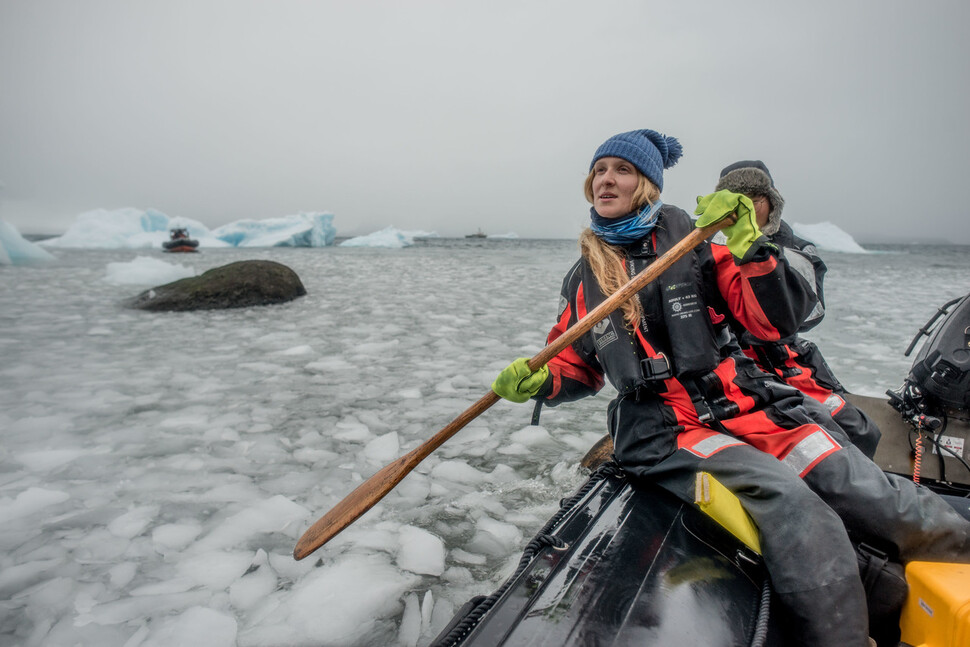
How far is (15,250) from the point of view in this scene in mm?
14219

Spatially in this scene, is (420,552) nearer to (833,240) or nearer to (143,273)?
(143,273)

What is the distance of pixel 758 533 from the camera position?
1221 millimetres

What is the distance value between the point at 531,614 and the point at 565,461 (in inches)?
57.2

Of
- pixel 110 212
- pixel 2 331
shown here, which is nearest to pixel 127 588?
pixel 2 331

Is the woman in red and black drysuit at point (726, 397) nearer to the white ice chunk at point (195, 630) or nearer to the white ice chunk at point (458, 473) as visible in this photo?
the white ice chunk at point (458, 473)

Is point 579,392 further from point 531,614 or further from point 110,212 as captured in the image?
point 110,212

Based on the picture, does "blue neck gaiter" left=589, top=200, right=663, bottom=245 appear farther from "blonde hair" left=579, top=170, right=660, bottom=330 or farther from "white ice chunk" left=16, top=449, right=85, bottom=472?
"white ice chunk" left=16, top=449, right=85, bottom=472

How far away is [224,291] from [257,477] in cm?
515

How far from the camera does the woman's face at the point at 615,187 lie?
5.24 feet

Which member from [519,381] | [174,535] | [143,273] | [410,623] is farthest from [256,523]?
[143,273]

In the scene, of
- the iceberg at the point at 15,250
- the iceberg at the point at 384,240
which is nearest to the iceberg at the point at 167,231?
the iceberg at the point at 384,240

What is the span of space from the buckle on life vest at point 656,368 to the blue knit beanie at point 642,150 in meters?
0.59

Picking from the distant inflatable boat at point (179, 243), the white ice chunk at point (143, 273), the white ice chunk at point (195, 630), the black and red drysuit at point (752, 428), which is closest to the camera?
the black and red drysuit at point (752, 428)

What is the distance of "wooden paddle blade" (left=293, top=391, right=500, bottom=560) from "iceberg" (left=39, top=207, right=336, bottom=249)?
3186 cm
